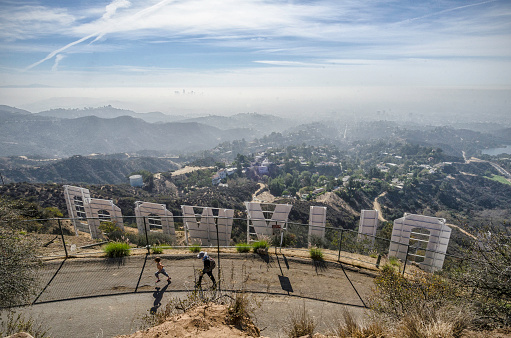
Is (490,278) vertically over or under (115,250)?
over

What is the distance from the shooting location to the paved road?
578 cm

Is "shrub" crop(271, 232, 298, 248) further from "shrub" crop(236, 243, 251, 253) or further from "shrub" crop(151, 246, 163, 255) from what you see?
"shrub" crop(151, 246, 163, 255)

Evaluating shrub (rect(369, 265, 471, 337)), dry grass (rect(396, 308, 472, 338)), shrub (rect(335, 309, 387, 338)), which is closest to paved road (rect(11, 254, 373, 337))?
shrub (rect(335, 309, 387, 338))

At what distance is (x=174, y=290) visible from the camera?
22.6ft

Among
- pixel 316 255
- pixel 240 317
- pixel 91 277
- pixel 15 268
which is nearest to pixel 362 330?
pixel 240 317

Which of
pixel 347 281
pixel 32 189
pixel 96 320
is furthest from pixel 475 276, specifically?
pixel 32 189

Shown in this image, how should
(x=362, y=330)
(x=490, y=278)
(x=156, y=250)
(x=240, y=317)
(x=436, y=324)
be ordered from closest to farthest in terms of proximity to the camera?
1. (x=436, y=324)
2. (x=362, y=330)
3. (x=240, y=317)
4. (x=490, y=278)
5. (x=156, y=250)

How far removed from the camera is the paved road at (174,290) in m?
5.78

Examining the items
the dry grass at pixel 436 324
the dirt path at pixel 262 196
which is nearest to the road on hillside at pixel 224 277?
the dry grass at pixel 436 324

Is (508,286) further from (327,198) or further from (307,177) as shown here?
(307,177)

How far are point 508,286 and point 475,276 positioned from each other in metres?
0.50

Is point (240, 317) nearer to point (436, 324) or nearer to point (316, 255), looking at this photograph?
point (436, 324)

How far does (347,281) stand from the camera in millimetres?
7766

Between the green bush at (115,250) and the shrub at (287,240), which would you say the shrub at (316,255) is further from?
the green bush at (115,250)
